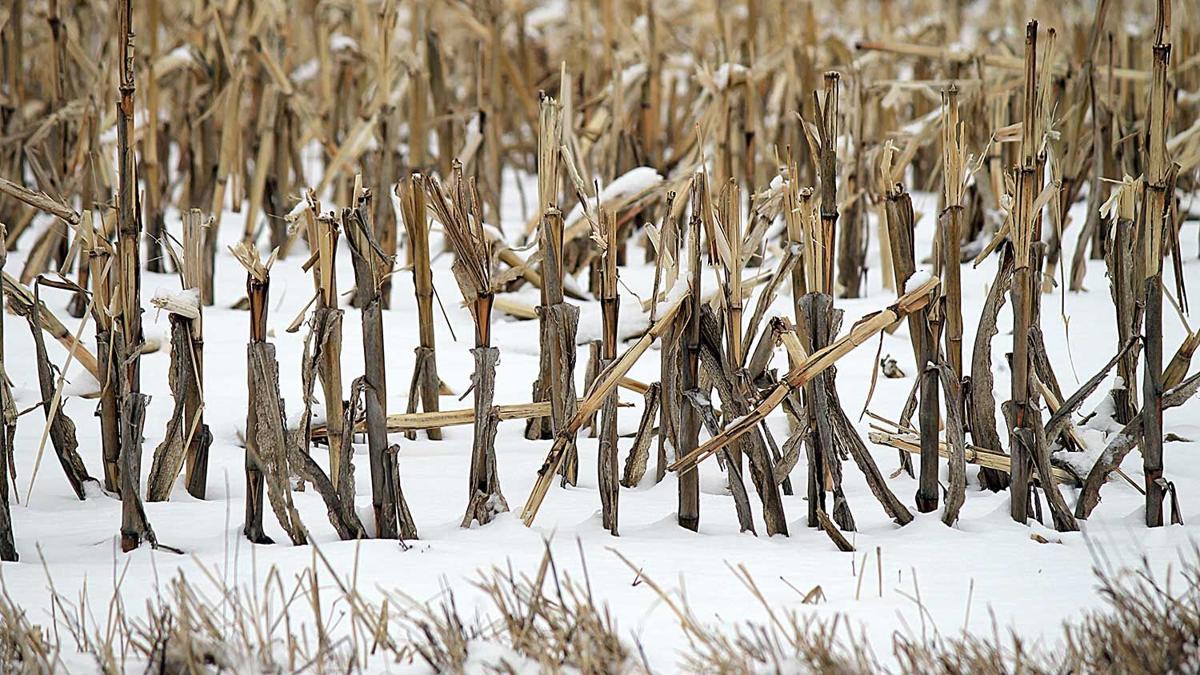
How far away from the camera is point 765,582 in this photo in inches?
50.2

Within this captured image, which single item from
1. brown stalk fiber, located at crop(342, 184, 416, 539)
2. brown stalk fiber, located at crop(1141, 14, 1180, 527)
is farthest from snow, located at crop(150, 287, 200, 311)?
brown stalk fiber, located at crop(1141, 14, 1180, 527)

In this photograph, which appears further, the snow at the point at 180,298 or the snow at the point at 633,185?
the snow at the point at 633,185

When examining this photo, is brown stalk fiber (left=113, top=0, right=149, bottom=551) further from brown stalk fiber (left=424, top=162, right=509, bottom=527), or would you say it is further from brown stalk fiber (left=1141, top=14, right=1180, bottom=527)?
brown stalk fiber (left=1141, top=14, right=1180, bottom=527)

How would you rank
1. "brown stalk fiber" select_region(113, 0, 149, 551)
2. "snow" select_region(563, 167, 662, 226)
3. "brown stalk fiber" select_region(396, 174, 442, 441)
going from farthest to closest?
"snow" select_region(563, 167, 662, 226), "brown stalk fiber" select_region(396, 174, 442, 441), "brown stalk fiber" select_region(113, 0, 149, 551)

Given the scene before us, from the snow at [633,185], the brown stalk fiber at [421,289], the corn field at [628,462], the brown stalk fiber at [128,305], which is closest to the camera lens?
the corn field at [628,462]

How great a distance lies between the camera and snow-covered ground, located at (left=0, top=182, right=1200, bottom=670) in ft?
3.99

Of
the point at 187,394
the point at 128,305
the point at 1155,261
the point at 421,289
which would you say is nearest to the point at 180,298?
the point at 128,305

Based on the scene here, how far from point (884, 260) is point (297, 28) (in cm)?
224

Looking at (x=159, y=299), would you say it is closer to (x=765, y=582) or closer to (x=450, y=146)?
(x=765, y=582)

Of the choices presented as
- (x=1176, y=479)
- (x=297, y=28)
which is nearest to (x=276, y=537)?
(x=1176, y=479)

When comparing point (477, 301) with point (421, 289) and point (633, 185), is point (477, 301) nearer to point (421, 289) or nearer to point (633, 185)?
point (421, 289)

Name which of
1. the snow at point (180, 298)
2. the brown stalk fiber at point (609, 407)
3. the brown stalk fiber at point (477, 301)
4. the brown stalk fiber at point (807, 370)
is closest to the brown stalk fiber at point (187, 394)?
the snow at point (180, 298)

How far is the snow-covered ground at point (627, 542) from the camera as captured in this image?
121 cm

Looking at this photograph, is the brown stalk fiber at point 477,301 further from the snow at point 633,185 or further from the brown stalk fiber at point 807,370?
the snow at point 633,185
